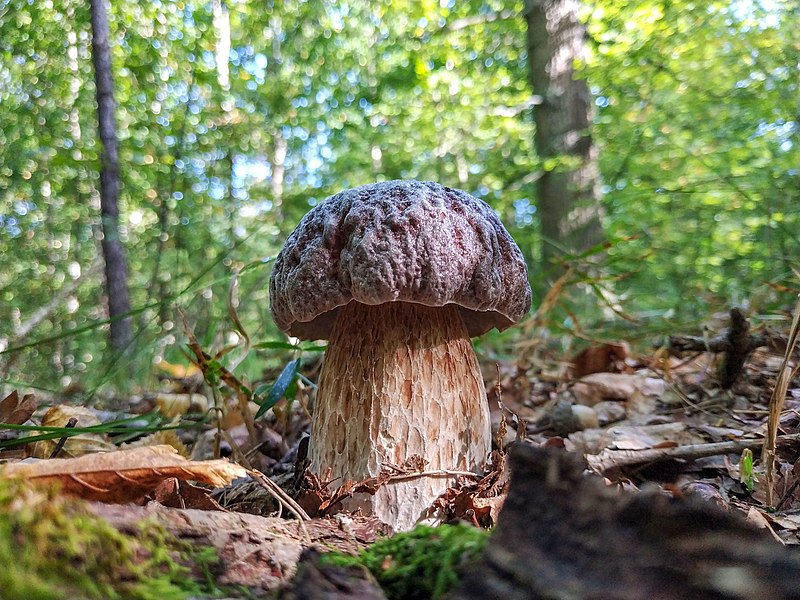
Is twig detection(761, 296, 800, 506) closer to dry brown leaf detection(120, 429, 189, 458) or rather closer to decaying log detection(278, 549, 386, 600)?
decaying log detection(278, 549, 386, 600)

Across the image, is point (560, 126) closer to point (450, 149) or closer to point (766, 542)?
point (450, 149)

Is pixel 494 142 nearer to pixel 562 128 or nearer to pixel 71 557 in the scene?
pixel 562 128

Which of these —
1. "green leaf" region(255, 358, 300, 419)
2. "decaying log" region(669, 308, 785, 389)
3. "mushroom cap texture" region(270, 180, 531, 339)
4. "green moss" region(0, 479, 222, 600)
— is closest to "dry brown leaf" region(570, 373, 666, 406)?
"decaying log" region(669, 308, 785, 389)

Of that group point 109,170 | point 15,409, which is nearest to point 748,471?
point 15,409

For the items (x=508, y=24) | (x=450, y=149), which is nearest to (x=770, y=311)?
(x=450, y=149)

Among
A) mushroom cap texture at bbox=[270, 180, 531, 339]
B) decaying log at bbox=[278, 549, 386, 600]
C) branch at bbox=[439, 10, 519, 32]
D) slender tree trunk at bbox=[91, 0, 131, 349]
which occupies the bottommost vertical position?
decaying log at bbox=[278, 549, 386, 600]

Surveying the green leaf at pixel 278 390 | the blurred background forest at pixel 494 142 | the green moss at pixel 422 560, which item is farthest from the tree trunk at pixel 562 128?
the green moss at pixel 422 560
